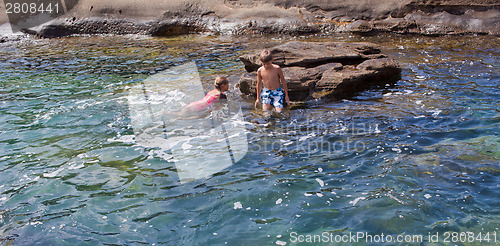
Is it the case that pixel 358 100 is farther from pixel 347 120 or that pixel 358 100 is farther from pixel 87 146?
pixel 87 146

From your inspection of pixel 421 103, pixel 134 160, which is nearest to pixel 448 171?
pixel 421 103

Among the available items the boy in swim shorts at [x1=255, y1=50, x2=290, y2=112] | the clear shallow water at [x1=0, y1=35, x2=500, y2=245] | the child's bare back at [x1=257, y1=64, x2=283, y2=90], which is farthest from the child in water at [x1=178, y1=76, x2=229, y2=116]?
the child's bare back at [x1=257, y1=64, x2=283, y2=90]

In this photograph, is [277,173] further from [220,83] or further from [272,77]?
[220,83]

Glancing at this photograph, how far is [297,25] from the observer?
49.1 ft

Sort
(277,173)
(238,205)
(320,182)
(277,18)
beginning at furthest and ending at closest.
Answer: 1. (277,18)
2. (277,173)
3. (320,182)
4. (238,205)

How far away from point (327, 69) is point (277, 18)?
7.44 m

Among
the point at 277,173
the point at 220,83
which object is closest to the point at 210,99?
the point at 220,83

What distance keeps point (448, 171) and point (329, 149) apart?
154 cm

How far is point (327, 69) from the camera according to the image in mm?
8555

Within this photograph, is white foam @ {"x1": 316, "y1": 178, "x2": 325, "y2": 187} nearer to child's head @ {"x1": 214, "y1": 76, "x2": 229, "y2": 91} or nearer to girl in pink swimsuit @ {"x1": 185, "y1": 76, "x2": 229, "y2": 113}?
girl in pink swimsuit @ {"x1": 185, "y1": 76, "x2": 229, "y2": 113}

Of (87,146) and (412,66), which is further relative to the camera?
(412,66)

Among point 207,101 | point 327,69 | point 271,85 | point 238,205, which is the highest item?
point 327,69

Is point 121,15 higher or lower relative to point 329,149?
higher

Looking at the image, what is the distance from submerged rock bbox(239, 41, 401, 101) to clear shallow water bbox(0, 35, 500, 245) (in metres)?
0.36
